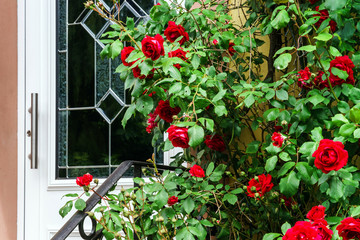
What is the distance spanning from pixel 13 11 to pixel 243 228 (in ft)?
6.04

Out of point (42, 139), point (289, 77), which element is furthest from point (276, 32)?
point (42, 139)

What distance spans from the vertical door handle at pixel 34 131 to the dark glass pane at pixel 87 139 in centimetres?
19

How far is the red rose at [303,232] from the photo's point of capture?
3.81 ft

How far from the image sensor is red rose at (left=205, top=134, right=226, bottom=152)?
1.85 meters

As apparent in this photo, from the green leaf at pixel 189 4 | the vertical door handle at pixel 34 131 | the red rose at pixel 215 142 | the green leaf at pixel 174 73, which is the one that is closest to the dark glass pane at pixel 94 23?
the vertical door handle at pixel 34 131

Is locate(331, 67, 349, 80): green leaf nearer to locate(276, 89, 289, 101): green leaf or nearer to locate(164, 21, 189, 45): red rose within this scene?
locate(276, 89, 289, 101): green leaf

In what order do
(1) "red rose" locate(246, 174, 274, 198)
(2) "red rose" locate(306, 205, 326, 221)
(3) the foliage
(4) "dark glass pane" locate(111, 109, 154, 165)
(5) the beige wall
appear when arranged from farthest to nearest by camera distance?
(5) the beige wall, (4) "dark glass pane" locate(111, 109, 154, 165), (1) "red rose" locate(246, 174, 274, 198), (3) the foliage, (2) "red rose" locate(306, 205, 326, 221)

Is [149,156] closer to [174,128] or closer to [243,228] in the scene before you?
[243,228]

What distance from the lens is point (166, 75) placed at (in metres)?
1.59

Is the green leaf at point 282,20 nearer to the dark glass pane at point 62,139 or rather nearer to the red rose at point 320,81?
the red rose at point 320,81

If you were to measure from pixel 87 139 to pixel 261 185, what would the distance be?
1.29 m

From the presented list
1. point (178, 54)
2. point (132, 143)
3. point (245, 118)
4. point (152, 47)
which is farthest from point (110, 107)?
point (152, 47)

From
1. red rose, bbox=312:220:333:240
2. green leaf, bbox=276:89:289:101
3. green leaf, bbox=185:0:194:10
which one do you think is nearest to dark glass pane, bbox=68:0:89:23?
green leaf, bbox=185:0:194:10

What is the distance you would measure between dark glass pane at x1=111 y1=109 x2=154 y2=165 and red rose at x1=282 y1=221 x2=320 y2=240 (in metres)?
1.33
